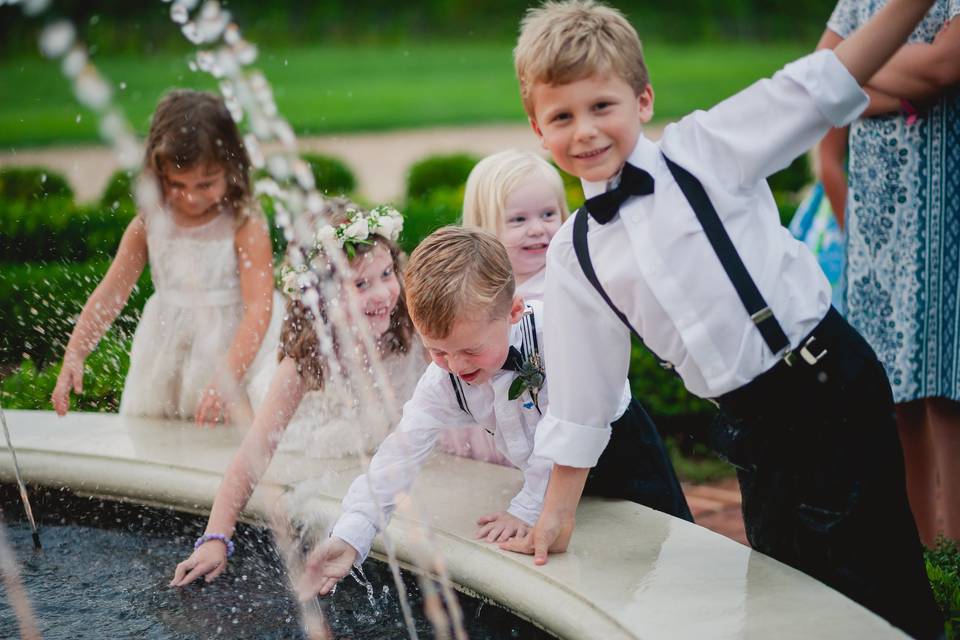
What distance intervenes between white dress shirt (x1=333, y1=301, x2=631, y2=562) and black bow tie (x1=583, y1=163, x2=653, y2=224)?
530 millimetres

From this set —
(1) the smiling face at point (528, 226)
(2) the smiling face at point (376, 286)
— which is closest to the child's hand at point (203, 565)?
(2) the smiling face at point (376, 286)

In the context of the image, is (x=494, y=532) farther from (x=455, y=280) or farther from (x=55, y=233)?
(x=55, y=233)

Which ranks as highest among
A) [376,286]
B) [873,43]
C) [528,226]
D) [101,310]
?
[873,43]

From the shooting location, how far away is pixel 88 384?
459 cm

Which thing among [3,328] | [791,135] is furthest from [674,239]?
[3,328]

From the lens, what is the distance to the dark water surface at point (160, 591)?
2555 mm

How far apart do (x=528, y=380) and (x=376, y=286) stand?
32.1 inches

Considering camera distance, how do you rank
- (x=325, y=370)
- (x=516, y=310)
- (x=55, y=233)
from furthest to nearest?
1. (x=55, y=233)
2. (x=325, y=370)
3. (x=516, y=310)

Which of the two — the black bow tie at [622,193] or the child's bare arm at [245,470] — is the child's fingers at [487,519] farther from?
the black bow tie at [622,193]

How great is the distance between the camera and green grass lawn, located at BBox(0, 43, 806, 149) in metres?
16.8

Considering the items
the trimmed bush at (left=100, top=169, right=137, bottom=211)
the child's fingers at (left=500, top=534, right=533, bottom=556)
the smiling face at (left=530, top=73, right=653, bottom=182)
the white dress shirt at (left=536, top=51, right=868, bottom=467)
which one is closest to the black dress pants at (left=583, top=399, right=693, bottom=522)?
the child's fingers at (left=500, top=534, right=533, bottom=556)

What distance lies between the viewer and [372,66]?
77.2 feet

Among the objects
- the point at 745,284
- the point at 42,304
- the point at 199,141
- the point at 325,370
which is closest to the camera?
the point at 745,284

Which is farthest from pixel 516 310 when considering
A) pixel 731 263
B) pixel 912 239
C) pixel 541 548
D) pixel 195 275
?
pixel 195 275
